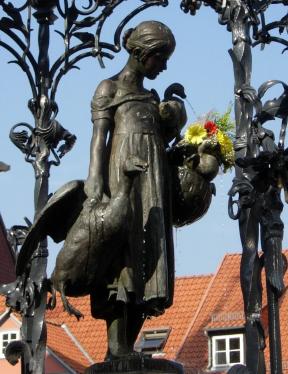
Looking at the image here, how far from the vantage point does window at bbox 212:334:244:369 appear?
79.2 feet

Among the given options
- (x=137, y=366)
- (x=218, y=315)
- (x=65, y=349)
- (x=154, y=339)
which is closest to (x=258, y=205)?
(x=137, y=366)

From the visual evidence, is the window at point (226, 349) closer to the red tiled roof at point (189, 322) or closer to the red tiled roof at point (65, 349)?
the red tiled roof at point (189, 322)

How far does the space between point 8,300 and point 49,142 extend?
42.8 inches

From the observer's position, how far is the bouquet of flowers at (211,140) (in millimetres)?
7117

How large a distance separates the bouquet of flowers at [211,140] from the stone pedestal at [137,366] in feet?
4.02

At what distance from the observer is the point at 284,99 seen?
7.66 meters

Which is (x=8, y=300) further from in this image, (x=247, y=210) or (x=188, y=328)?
(x=188, y=328)

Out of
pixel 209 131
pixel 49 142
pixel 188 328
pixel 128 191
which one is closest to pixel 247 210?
pixel 209 131

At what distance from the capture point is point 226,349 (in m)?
24.6

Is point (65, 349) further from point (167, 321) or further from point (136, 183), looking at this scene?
point (136, 183)

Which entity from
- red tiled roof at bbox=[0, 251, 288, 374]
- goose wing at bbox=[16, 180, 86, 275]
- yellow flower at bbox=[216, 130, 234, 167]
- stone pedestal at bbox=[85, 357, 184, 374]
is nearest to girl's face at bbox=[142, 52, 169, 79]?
yellow flower at bbox=[216, 130, 234, 167]

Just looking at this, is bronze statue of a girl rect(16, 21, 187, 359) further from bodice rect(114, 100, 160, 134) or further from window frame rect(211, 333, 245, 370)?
window frame rect(211, 333, 245, 370)

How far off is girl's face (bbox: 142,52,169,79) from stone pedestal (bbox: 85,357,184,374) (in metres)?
1.59

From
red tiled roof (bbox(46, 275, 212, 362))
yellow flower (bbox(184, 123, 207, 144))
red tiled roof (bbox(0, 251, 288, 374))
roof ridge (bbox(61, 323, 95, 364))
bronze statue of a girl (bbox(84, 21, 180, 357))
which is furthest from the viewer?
roof ridge (bbox(61, 323, 95, 364))
